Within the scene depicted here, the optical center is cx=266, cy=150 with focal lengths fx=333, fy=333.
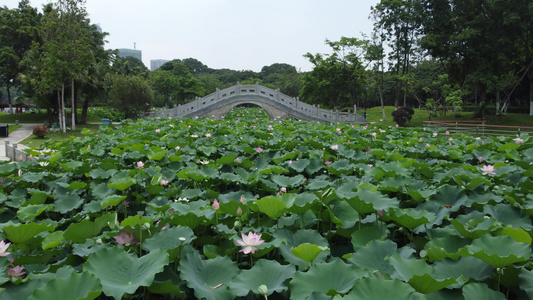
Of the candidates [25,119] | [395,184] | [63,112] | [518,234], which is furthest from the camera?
[25,119]

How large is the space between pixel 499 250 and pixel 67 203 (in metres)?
2.81

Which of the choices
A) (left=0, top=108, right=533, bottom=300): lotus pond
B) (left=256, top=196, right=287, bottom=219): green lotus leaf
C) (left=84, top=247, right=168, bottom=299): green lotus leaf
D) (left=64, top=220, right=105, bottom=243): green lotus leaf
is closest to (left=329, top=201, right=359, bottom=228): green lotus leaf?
(left=0, top=108, right=533, bottom=300): lotus pond

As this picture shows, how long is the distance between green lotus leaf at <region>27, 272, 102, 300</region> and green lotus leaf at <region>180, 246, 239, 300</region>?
1.07ft

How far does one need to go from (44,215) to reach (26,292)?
1.58 meters

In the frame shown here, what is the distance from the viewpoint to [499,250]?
1370 mm

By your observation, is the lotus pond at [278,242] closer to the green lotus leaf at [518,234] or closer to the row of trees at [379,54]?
the green lotus leaf at [518,234]

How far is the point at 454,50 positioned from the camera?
2209 cm

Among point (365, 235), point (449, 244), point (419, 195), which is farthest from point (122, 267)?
point (419, 195)

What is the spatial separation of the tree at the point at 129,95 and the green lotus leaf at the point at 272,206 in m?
23.1

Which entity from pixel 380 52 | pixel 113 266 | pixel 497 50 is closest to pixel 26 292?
pixel 113 266

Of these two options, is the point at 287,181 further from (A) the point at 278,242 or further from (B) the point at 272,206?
(A) the point at 278,242

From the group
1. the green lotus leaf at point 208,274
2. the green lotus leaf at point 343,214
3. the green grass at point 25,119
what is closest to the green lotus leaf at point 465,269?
the green lotus leaf at point 343,214

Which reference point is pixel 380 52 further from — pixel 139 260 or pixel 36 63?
pixel 139 260

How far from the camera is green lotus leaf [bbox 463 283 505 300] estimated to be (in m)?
1.15
